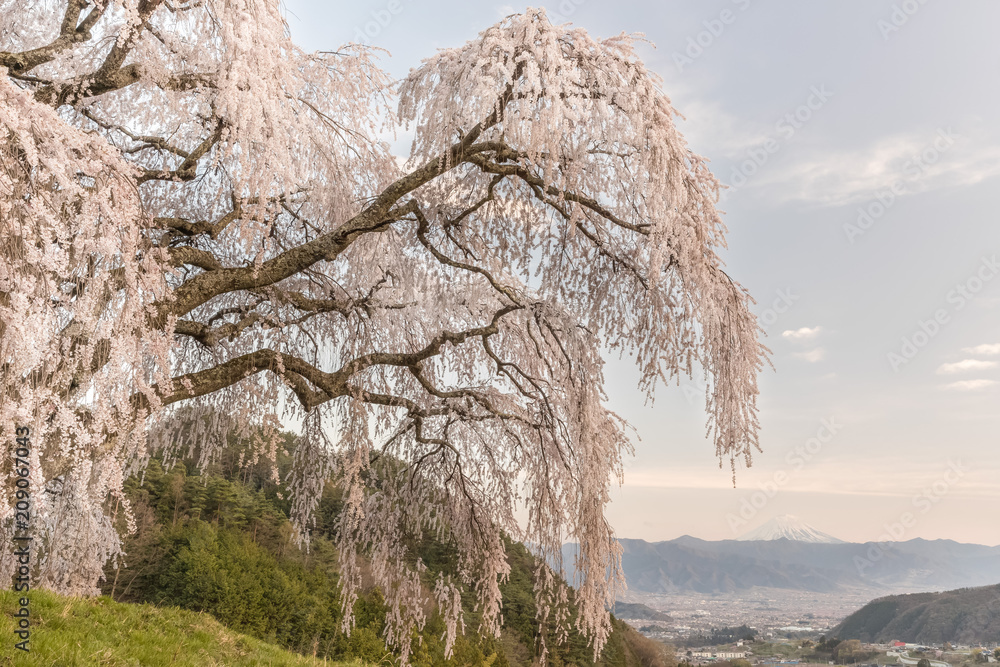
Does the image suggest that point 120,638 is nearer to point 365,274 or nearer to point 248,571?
point 365,274

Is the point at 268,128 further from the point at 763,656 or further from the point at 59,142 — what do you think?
the point at 763,656

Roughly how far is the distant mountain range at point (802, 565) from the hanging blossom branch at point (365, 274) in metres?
102

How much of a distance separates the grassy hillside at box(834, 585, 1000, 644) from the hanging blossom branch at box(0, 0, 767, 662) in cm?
5877

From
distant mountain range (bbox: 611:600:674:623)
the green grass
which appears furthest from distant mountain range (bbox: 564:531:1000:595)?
the green grass

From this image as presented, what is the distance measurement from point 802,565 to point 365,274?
450 feet

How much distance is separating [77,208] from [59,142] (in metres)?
0.55

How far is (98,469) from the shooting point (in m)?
4.84

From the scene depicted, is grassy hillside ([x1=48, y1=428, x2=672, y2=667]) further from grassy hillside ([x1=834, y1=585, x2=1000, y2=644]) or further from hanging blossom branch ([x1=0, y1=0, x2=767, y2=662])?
grassy hillside ([x1=834, y1=585, x2=1000, y2=644])

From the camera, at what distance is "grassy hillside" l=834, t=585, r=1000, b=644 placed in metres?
49.0

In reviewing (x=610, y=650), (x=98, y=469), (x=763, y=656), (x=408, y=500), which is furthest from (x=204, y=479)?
(x=763, y=656)

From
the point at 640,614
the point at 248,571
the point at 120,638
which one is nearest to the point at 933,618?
the point at 640,614

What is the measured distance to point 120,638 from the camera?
4664 millimetres

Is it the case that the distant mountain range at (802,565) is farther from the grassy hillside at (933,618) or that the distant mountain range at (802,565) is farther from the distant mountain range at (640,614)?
the grassy hillside at (933,618)

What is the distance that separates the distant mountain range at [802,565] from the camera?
107 metres
